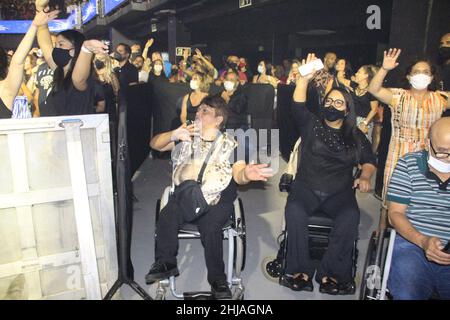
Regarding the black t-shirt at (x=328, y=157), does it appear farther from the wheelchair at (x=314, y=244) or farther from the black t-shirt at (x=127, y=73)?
the black t-shirt at (x=127, y=73)

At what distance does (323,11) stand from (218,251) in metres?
7.23

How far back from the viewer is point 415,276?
5.81 ft

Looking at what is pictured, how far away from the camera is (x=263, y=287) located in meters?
2.50

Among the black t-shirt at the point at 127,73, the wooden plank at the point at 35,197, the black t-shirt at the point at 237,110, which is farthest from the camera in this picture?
the black t-shirt at the point at 237,110

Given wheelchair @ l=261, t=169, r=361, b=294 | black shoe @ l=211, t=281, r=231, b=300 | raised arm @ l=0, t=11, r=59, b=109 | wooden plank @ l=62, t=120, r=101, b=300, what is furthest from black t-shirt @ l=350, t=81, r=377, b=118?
wooden plank @ l=62, t=120, r=101, b=300

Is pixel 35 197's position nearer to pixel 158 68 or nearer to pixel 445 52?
pixel 445 52

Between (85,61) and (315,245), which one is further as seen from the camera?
(315,245)

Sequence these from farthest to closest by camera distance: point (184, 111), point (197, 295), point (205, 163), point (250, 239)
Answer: point (184, 111), point (250, 239), point (205, 163), point (197, 295)

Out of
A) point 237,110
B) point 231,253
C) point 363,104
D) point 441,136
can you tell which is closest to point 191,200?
point 231,253

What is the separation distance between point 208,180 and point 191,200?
0.18m

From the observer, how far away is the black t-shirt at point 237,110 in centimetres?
504

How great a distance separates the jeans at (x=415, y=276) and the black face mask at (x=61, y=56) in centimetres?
237

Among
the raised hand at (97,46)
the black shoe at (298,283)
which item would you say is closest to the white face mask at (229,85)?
the raised hand at (97,46)

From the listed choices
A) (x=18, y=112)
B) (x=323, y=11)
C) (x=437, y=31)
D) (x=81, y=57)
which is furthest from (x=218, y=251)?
(x=323, y=11)
